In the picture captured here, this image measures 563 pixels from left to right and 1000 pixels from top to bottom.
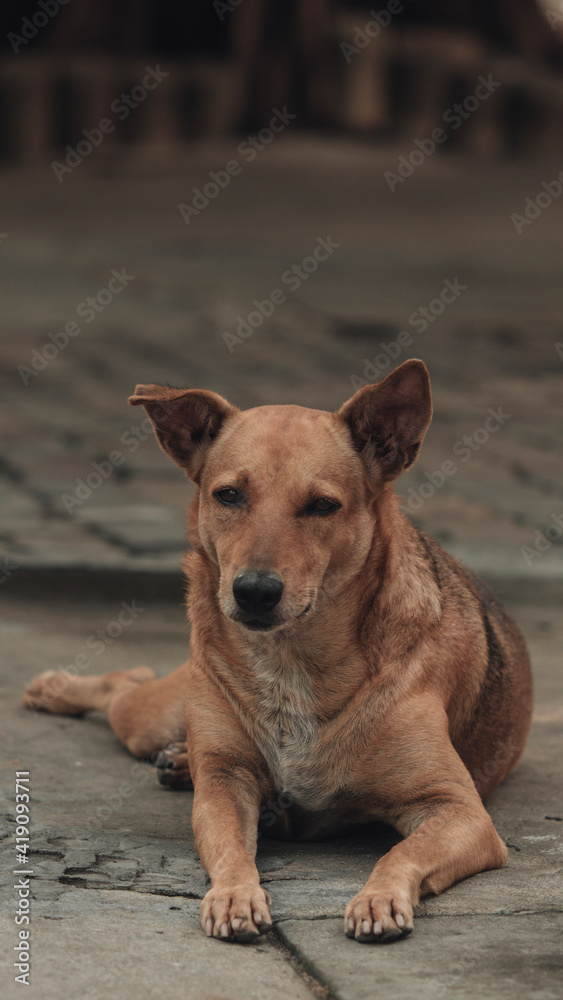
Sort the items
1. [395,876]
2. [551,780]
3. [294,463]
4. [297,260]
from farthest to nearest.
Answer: [297,260] → [551,780] → [294,463] → [395,876]

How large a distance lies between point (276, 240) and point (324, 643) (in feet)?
53.8

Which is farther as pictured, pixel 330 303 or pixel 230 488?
pixel 330 303

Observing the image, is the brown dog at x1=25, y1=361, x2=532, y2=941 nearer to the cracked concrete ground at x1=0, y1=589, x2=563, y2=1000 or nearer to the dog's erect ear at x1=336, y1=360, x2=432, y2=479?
the dog's erect ear at x1=336, y1=360, x2=432, y2=479

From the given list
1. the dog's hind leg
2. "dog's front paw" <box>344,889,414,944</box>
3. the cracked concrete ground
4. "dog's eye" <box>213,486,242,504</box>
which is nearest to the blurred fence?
the dog's hind leg

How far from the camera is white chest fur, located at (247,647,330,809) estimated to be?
4.26 metres

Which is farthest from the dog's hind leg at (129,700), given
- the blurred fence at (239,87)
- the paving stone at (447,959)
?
the blurred fence at (239,87)

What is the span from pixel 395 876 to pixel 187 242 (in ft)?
59.4

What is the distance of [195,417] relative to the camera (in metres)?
4.67

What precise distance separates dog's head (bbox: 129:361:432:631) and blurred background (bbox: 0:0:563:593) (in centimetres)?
384

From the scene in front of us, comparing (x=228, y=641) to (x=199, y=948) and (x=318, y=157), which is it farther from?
(x=318, y=157)

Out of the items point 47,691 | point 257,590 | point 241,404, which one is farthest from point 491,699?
point 241,404

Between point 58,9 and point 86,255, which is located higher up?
point 58,9

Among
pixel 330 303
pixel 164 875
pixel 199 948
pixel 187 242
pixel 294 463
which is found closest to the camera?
pixel 199 948

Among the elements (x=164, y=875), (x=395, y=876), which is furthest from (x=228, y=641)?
(x=395, y=876)
